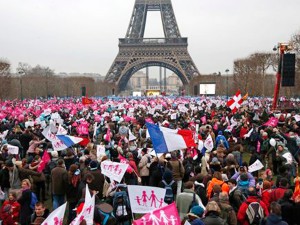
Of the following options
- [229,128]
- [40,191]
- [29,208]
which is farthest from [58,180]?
[229,128]

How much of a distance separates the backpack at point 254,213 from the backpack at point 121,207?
205 centimetres

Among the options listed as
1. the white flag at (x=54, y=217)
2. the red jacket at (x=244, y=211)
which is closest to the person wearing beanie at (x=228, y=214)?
the red jacket at (x=244, y=211)

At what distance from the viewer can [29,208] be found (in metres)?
9.30

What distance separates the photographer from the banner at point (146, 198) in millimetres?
7605

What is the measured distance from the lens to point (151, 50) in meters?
98.6

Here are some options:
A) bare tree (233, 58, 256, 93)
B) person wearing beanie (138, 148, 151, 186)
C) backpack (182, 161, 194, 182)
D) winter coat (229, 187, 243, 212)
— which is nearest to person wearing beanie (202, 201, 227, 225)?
winter coat (229, 187, 243, 212)

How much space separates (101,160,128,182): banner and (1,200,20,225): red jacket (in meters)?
1.69

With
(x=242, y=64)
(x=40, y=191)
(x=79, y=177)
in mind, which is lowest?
(x=40, y=191)

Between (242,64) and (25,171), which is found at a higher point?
(242,64)

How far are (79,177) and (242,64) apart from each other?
195 feet

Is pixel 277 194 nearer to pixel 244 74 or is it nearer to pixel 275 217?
pixel 275 217

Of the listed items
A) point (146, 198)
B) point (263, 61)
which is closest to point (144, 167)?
point (146, 198)

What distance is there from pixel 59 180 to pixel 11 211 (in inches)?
Result: 77.3

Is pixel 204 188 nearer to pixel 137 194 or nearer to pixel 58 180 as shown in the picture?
pixel 137 194
